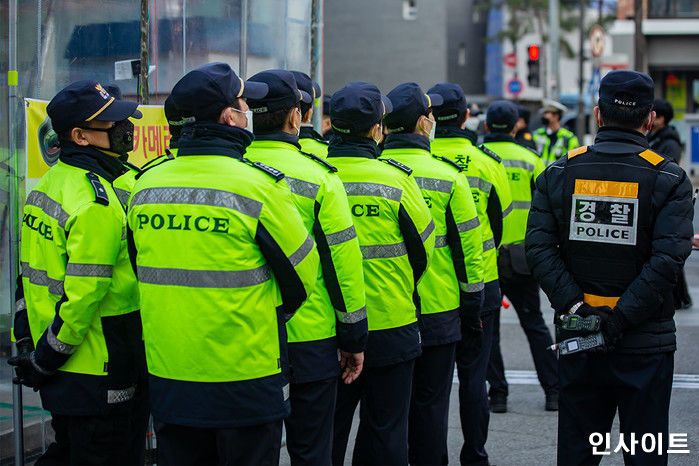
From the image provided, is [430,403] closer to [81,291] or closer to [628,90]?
[628,90]

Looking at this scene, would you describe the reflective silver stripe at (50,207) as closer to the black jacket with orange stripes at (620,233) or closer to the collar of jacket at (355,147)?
the collar of jacket at (355,147)

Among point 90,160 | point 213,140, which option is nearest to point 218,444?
point 213,140

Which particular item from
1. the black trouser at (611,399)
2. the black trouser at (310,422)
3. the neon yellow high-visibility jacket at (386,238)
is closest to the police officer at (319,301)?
the black trouser at (310,422)

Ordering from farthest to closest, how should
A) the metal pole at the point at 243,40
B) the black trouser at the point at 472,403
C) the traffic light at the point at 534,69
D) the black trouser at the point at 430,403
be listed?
the traffic light at the point at 534,69, the metal pole at the point at 243,40, the black trouser at the point at 472,403, the black trouser at the point at 430,403

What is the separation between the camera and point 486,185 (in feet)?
20.8

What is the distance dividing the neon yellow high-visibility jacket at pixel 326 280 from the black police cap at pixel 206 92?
73cm

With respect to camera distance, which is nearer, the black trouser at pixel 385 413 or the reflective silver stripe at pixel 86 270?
the reflective silver stripe at pixel 86 270

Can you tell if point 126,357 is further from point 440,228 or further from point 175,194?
point 440,228

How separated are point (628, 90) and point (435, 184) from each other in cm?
131

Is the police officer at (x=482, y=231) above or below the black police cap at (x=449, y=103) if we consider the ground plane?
below

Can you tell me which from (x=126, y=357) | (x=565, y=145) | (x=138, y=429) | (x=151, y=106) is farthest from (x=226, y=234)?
(x=565, y=145)

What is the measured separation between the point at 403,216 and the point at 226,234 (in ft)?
4.87

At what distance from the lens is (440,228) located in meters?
5.30

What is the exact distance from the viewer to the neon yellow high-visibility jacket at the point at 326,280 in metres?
4.16
